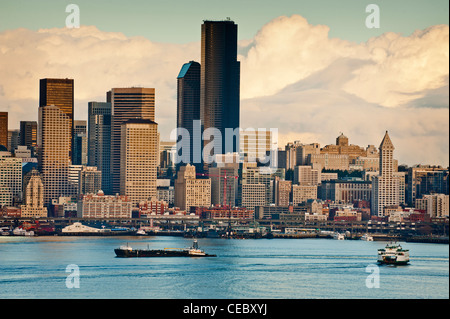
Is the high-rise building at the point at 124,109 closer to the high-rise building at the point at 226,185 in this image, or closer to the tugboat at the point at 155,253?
the high-rise building at the point at 226,185

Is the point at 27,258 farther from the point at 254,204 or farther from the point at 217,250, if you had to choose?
the point at 254,204

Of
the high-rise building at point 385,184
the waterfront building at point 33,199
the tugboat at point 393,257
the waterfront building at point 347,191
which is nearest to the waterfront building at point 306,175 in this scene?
the waterfront building at point 347,191

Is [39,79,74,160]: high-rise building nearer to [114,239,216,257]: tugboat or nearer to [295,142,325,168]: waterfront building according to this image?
[295,142,325,168]: waterfront building

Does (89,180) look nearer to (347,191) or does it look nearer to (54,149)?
(54,149)

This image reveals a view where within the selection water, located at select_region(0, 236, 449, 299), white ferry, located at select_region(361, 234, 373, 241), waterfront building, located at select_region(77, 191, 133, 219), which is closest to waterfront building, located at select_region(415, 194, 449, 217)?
white ferry, located at select_region(361, 234, 373, 241)

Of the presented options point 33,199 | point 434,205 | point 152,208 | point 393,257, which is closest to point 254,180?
point 152,208

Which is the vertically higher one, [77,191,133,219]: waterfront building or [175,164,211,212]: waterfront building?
[175,164,211,212]: waterfront building

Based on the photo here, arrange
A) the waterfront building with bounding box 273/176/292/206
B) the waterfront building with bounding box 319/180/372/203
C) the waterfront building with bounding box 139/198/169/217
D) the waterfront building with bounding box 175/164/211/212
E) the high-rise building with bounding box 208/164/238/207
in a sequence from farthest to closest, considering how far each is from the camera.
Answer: the waterfront building with bounding box 319/180/372/203, the waterfront building with bounding box 273/176/292/206, the high-rise building with bounding box 208/164/238/207, the waterfront building with bounding box 175/164/211/212, the waterfront building with bounding box 139/198/169/217
